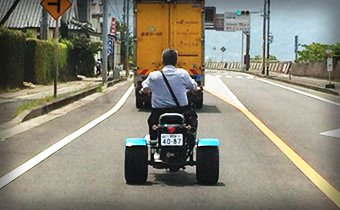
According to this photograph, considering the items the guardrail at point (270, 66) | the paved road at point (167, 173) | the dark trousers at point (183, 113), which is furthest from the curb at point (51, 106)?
the guardrail at point (270, 66)

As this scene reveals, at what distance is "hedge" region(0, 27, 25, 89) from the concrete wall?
64.6ft

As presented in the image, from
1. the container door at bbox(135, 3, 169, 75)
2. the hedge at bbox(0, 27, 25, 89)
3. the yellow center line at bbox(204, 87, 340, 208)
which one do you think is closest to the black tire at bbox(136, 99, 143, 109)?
the container door at bbox(135, 3, 169, 75)

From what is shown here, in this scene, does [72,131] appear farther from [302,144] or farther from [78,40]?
[78,40]

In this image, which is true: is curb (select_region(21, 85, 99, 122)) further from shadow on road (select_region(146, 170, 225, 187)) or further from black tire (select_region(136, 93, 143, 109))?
shadow on road (select_region(146, 170, 225, 187))

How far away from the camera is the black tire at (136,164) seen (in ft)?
22.5

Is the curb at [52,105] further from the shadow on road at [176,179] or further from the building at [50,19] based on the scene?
the building at [50,19]

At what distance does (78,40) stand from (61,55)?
701 cm

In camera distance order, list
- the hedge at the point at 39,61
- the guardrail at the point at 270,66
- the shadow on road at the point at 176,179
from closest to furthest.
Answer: the shadow on road at the point at 176,179, the hedge at the point at 39,61, the guardrail at the point at 270,66

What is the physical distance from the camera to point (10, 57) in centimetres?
2042

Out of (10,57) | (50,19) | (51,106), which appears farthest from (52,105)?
(50,19)

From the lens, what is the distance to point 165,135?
21.8ft

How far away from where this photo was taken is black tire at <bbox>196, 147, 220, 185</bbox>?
6863mm

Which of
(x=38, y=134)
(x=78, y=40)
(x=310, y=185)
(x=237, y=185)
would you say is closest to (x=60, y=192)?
(x=237, y=185)

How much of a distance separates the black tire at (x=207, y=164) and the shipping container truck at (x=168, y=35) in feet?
33.0
